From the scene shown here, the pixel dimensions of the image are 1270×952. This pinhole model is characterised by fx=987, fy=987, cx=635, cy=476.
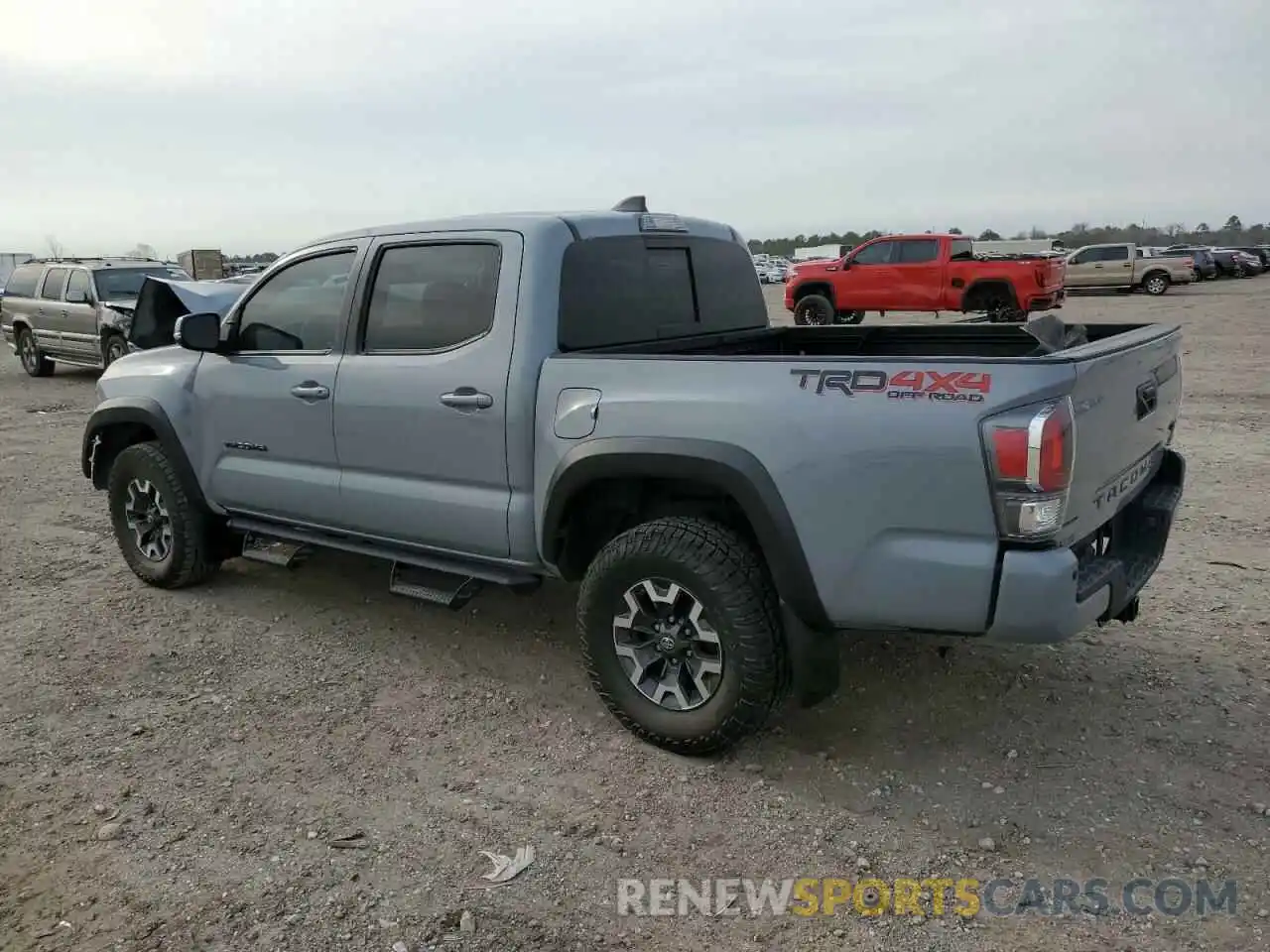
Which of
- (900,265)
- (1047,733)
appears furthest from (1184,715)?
(900,265)

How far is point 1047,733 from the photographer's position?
12.0 feet

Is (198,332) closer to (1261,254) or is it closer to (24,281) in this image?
(24,281)

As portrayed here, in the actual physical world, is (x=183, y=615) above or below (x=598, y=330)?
below

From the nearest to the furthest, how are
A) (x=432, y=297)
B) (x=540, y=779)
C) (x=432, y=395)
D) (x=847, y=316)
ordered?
(x=540, y=779), (x=432, y=395), (x=432, y=297), (x=847, y=316)

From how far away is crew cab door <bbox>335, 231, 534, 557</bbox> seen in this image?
12.6 feet

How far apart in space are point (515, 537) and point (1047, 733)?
2.13m

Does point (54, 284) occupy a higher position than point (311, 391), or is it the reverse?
Result: point (54, 284)

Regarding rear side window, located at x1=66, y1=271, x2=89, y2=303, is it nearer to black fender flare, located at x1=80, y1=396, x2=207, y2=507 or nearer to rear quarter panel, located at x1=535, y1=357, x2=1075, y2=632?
black fender flare, located at x1=80, y1=396, x2=207, y2=507

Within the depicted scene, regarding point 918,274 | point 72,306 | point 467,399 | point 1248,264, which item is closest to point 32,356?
point 72,306

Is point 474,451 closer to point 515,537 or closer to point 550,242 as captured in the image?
point 515,537

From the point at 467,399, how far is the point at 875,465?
1.66 m

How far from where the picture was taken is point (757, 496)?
3.18 metres

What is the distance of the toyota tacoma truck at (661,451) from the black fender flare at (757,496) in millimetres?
10

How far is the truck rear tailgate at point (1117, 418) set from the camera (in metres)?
2.90
